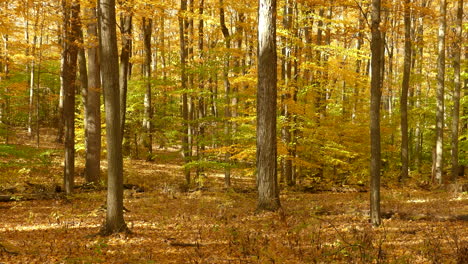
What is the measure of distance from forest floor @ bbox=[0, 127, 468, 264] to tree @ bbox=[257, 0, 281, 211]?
786 mm

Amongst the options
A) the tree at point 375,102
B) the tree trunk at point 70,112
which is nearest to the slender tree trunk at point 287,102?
the tree at point 375,102

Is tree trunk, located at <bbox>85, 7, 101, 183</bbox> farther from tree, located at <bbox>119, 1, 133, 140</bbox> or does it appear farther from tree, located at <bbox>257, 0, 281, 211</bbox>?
tree, located at <bbox>257, 0, 281, 211</bbox>

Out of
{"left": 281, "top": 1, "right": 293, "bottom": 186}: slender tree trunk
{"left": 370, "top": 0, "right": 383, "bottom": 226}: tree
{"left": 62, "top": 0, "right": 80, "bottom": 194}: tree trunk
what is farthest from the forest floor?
{"left": 281, "top": 1, "right": 293, "bottom": 186}: slender tree trunk

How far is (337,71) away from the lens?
53.0 feet

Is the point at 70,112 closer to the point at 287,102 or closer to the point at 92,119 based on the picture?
the point at 92,119

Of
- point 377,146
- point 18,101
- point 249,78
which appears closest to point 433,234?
point 377,146

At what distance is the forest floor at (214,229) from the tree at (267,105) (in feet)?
2.58

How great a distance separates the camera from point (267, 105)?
32.1 feet

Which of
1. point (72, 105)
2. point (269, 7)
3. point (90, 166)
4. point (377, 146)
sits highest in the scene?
point (269, 7)

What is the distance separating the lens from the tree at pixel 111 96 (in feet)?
24.3

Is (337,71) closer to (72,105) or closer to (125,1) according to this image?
(125,1)

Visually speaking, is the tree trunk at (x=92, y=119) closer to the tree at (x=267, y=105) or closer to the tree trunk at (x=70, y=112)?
the tree trunk at (x=70, y=112)

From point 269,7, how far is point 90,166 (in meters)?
9.76

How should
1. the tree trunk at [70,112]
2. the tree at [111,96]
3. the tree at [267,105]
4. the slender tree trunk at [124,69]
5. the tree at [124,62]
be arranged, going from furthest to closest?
the slender tree trunk at [124,69] < the tree at [124,62] < the tree trunk at [70,112] < the tree at [267,105] < the tree at [111,96]
